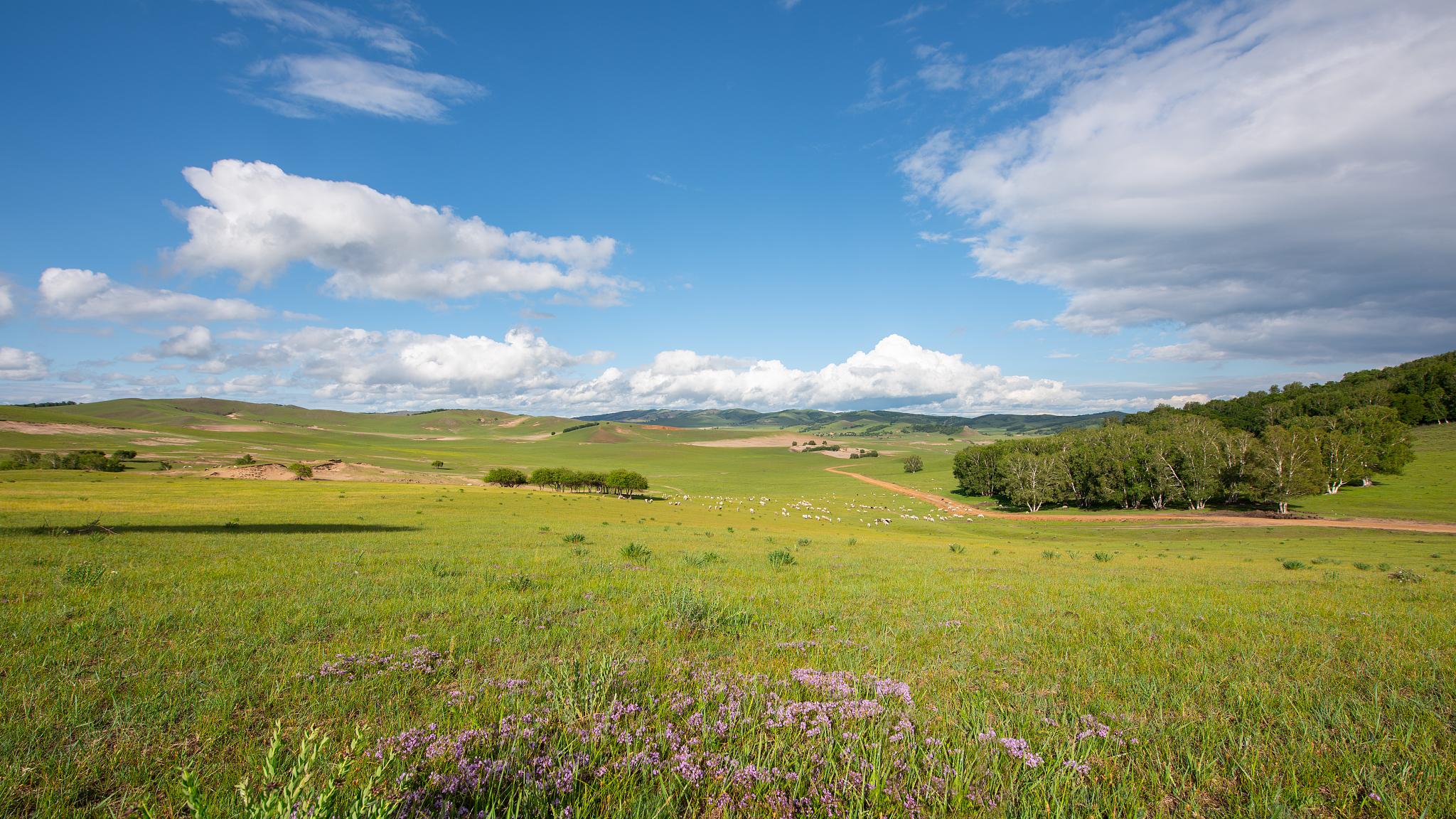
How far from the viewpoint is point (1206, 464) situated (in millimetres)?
75500

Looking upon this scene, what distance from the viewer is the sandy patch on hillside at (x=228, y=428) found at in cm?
17025

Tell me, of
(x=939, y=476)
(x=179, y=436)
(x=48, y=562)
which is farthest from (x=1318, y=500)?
(x=179, y=436)

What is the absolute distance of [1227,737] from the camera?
4.18 metres

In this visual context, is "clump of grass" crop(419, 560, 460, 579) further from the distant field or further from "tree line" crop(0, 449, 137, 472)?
"tree line" crop(0, 449, 137, 472)

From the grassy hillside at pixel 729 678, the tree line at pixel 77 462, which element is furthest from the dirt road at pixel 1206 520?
the tree line at pixel 77 462

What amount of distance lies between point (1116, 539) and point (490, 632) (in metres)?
63.1

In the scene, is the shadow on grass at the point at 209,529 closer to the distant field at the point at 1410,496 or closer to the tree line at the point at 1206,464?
the tree line at the point at 1206,464

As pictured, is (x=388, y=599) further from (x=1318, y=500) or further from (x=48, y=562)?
(x=1318, y=500)

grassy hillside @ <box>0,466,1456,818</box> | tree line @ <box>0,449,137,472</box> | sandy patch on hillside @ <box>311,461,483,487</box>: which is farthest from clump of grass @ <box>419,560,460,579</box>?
tree line @ <box>0,449,137,472</box>

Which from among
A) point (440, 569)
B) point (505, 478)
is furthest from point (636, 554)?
point (505, 478)

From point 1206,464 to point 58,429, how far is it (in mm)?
230506

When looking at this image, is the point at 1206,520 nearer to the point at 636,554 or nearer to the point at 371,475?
the point at 636,554

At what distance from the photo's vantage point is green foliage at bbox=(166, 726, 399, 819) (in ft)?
6.97

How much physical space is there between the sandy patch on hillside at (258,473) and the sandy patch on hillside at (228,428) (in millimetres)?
Result: 121209
